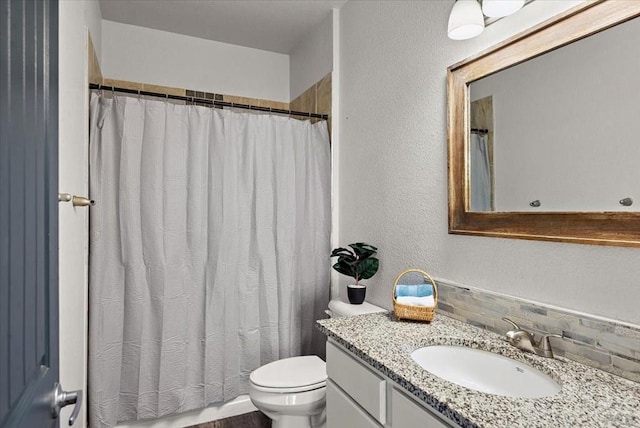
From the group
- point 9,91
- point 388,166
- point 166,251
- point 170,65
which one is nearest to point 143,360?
point 166,251

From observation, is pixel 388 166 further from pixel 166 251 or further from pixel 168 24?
pixel 168 24

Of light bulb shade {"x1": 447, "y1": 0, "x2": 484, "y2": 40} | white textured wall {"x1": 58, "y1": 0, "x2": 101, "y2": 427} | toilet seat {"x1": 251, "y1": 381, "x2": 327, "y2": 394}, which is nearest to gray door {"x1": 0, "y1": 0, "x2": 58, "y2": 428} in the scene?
white textured wall {"x1": 58, "y1": 0, "x2": 101, "y2": 427}

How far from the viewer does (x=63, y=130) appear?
1.29m

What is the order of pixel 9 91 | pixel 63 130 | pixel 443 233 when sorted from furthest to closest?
pixel 443 233 < pixel 63 130 < pixel 9 91

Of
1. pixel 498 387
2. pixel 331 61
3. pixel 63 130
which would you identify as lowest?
pixel 498 387

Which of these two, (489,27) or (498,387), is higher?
(489,27)

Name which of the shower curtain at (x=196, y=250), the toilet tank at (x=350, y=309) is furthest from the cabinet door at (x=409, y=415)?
the shower curtain at (x=196, y=250)

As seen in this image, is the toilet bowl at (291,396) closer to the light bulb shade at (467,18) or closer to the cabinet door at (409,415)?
the cabinet door at (409,415)

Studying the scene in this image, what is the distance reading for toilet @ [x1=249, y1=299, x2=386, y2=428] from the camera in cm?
177

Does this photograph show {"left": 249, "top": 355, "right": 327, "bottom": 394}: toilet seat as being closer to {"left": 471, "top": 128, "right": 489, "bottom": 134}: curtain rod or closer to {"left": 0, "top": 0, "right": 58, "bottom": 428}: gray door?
{"left": 0, "top": 0, "right": 58, "bottom": 428}: gray door

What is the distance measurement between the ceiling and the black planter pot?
1.78m

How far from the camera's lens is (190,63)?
2912 mm

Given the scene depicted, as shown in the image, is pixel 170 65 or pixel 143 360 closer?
pixel 143 360

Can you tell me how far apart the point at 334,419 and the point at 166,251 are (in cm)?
129
